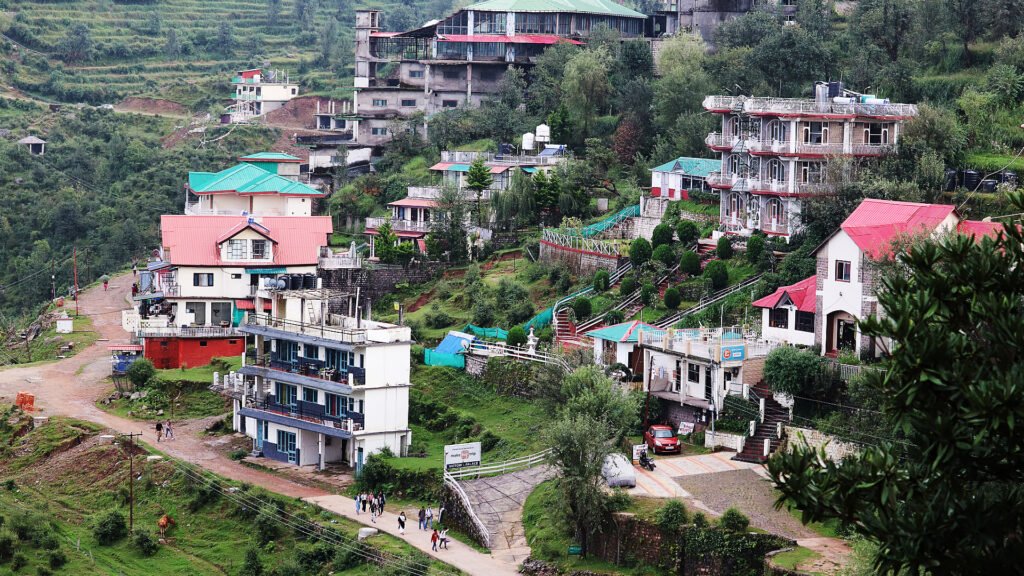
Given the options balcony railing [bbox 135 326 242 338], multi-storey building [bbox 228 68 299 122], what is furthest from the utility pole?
multi-storey building [bbox 228 68 299 122]

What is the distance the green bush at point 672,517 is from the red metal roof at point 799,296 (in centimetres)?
1156

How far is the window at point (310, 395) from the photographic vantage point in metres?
56.4

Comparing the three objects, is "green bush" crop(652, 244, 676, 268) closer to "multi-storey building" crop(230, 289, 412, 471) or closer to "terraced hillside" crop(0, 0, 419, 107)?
"multi-storey building" crop(230, 289, 412, 471)

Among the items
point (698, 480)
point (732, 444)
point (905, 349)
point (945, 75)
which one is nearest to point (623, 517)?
point (698, 480)

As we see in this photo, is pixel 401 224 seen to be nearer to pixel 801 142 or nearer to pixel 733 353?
pixel 801 142

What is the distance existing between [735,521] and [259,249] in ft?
123

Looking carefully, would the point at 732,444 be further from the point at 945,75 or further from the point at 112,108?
the point at 112,108

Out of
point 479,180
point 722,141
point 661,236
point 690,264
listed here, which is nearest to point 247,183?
point 479,180

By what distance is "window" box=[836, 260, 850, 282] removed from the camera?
4956 centimetres

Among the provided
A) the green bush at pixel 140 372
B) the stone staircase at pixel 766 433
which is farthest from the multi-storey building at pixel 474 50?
the stone staircase at pixel 766 433

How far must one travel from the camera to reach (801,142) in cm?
6075

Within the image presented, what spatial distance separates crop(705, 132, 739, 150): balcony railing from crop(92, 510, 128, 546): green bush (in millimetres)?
28294

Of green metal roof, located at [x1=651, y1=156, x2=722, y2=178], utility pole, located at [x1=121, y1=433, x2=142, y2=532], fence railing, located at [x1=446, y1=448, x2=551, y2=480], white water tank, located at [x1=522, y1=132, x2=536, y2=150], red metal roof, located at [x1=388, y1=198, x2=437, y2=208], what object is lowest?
utility pole, located at [x1=121, y1=433, x2=142, y2=532]

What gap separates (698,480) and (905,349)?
1765cm
